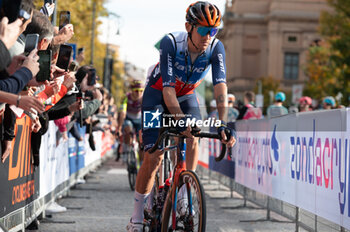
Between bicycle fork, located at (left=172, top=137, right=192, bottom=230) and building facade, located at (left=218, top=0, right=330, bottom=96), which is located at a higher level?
building facade, located at (left=218, top=0, right=330, bottom=96)

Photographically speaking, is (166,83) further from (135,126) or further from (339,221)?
(135,126)

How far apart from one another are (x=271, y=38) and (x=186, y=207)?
101 metres

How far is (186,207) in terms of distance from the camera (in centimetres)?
551

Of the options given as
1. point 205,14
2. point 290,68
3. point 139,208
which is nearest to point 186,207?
point 139,208

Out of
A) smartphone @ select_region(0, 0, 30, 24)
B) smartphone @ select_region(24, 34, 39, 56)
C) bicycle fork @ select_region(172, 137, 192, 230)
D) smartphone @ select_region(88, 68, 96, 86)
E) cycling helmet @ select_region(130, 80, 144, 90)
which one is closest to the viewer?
smartphone @ select_region(0, 0, 30, 24)

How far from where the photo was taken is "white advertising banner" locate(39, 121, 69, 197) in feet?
28.3

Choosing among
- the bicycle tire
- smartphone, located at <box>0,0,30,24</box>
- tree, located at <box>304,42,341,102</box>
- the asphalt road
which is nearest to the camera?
the asphalt road

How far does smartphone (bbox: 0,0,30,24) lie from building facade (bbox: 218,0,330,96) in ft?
323

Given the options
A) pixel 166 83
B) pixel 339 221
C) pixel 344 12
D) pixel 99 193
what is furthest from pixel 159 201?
pixel 344 12

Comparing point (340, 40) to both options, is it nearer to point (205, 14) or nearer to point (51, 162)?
point (51, 162)

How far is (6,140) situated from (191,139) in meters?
1.48

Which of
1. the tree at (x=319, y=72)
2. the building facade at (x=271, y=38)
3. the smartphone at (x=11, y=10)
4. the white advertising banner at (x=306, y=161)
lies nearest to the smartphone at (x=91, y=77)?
the white advertising banner at (x=306, y=161)

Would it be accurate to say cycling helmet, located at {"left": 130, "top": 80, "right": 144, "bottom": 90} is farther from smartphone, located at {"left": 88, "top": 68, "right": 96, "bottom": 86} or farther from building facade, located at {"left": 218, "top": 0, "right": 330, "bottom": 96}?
building facade, located at {"left": 218, "top": 0, "right": 330, "bottom": 96}

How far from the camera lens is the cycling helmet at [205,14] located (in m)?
5.69
